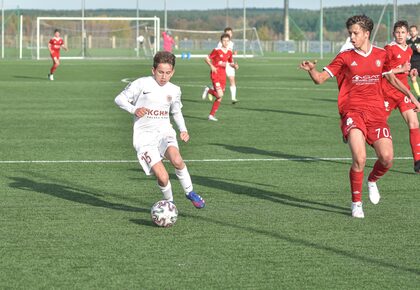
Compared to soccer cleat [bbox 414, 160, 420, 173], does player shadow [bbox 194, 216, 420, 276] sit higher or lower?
lower

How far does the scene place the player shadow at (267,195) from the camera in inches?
436

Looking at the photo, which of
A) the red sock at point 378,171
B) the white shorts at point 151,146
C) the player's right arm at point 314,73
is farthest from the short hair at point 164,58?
the red sock at point 378,171

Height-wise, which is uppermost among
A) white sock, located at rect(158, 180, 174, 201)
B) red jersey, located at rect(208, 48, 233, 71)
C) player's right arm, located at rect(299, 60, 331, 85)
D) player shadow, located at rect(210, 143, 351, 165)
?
player's right arm, located at rect(299, 60, 331, 85)

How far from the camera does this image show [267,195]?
471 inches

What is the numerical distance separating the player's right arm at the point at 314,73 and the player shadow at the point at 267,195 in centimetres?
141

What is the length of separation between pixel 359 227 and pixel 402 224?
1.54 ft

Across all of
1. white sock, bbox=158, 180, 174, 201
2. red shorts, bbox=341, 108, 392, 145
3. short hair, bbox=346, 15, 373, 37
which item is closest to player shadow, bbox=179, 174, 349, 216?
red shorts, bbox=341, 108, 392, 145

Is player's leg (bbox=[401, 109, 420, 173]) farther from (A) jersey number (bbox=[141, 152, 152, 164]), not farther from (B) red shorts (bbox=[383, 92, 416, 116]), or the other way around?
(A) jersey number (bbox=[141, 152, 152, 164])

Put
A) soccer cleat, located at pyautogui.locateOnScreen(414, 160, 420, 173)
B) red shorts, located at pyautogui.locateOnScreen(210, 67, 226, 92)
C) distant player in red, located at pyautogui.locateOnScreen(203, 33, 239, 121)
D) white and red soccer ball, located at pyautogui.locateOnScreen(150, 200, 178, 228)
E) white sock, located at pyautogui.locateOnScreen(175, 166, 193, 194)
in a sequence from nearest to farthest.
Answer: white and red soccer ball, located at pyautogui.locateOnScreen(150, 200, 178, 228)
white sock, located at pyautogui.locateOnScreen(175, 166, 193, 194)
soccer cleat, located at pyautogui.locateOnScreen(414, 160, 420, 173)
red shorts, located at pyautogui.locateOnScreen(210, 67, 226, 92)
distant player in red, located at pyautogui.locateOnScreen(203, 33, 239, 121)

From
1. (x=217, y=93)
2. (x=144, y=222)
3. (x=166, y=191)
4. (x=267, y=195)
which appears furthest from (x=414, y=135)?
(x=217, y=93)

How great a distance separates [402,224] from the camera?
10.1m

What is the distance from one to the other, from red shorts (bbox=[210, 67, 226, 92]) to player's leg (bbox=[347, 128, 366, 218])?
44.0 ft

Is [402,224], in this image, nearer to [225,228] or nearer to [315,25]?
[225,228]

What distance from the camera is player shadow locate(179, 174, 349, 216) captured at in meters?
11.1
